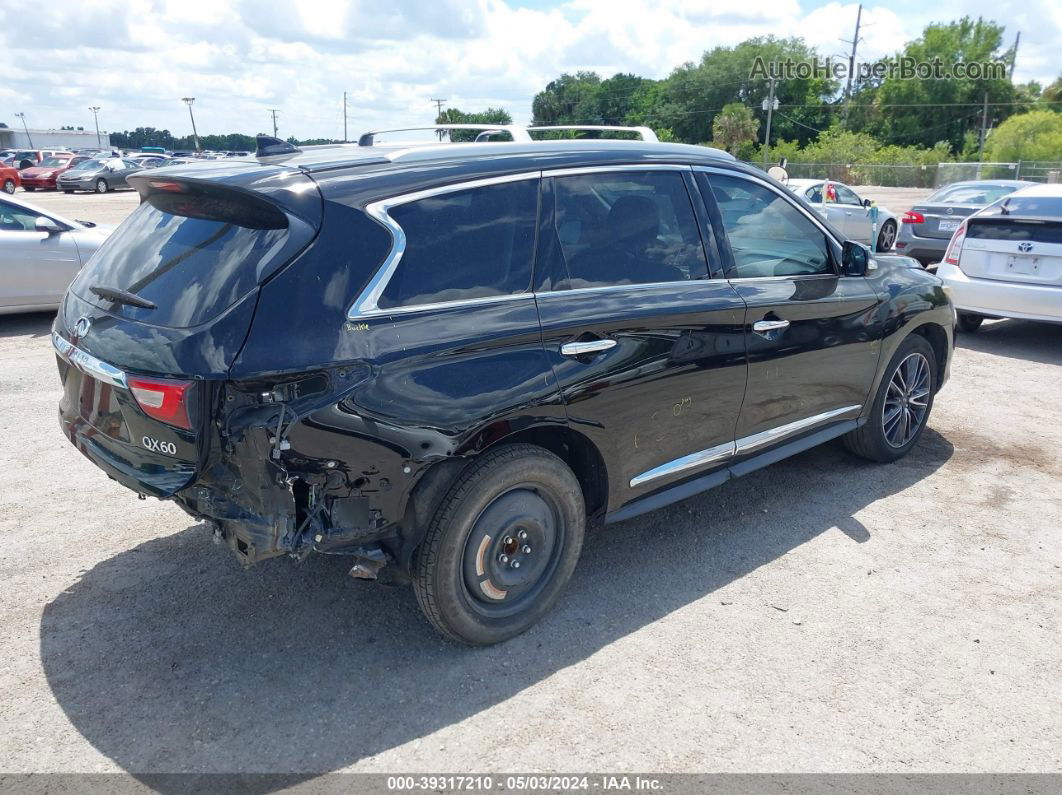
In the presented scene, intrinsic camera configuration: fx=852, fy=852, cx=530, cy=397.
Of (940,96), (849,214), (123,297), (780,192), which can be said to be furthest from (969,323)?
(940,96)

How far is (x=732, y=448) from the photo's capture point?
14.1 ft

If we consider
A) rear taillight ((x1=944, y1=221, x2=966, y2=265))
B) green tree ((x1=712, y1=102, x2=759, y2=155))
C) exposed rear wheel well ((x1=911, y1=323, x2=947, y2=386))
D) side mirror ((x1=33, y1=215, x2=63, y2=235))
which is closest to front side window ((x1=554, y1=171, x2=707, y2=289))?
exposed rear wheel well ((x1=911, y1=323, x2=947, y2=386))

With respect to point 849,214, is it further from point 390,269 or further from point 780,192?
point 390,269

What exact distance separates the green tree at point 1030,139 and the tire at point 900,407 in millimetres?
47989

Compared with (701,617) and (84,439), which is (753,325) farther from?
(84,439)

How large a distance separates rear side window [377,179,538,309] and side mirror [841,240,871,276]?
2173 mm

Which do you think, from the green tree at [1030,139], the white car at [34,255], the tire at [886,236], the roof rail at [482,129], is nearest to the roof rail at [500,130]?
the roof rail at [482,129]

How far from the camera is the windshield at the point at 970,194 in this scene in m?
13.2

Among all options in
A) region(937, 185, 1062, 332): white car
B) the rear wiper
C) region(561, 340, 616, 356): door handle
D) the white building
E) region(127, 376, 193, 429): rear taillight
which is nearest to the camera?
region(127, 376, 193, 429): rear taillight

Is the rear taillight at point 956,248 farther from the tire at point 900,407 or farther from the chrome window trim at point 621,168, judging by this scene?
the chrome window trim at point 621,168

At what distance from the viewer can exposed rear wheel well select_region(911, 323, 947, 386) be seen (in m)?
5.57

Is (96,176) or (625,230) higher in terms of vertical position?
(625,230)

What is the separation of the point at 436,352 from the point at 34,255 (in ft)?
25.7

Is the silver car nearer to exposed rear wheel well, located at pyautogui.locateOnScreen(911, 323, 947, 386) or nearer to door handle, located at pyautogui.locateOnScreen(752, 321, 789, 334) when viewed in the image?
exposed rear wheel well, located at pyautogui.locateOnScreen(911, 323, 947, 386)
